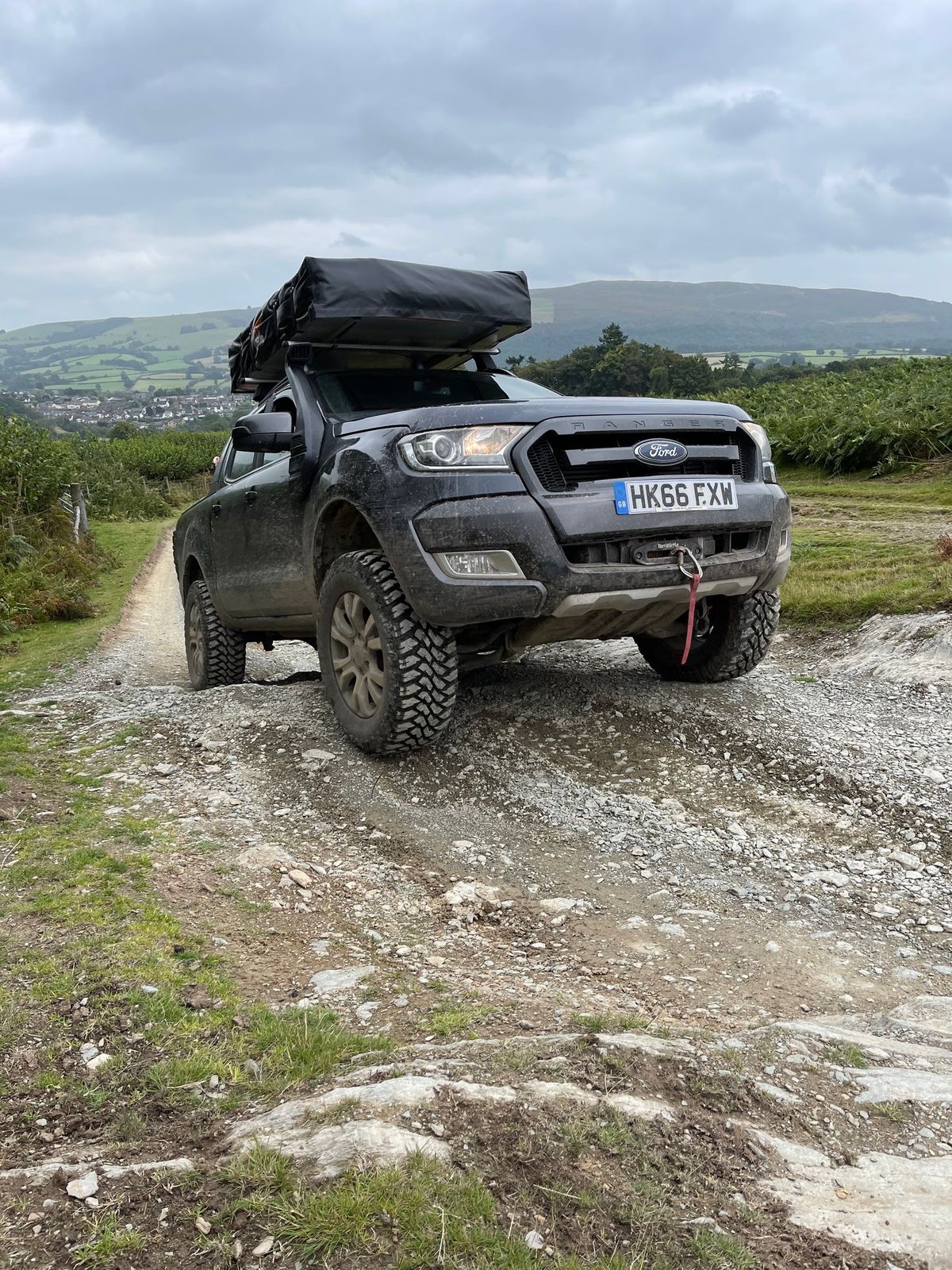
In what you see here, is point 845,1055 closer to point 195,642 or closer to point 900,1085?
point 900,1085

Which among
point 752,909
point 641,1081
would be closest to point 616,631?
point 752,909

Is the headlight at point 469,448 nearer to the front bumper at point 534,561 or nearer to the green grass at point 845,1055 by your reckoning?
the front bumper at point 534,561

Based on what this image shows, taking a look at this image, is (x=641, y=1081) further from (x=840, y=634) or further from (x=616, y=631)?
(x=840, y=634)

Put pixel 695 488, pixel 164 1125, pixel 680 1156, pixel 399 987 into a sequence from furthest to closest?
1. pixel 695 488
2. pixel 399 987
3. pixel 164 1125
4. pixel 680 1156

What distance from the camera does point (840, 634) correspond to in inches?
296

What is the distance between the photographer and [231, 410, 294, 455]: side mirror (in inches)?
214

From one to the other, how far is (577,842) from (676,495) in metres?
1.62

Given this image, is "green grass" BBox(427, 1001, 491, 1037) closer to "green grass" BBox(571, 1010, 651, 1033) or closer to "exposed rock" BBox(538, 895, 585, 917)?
"green grass" BBox(571, 1010, 651, 1033)

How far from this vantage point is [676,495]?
14.9ft

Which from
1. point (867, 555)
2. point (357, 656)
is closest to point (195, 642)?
point (357, 656)

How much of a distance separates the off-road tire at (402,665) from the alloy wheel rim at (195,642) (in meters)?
3.01

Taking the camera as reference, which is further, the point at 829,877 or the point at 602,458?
the point at 602,458

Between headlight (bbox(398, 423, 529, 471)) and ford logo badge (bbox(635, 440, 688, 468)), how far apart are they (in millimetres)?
546

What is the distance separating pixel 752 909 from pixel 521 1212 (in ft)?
6.42
